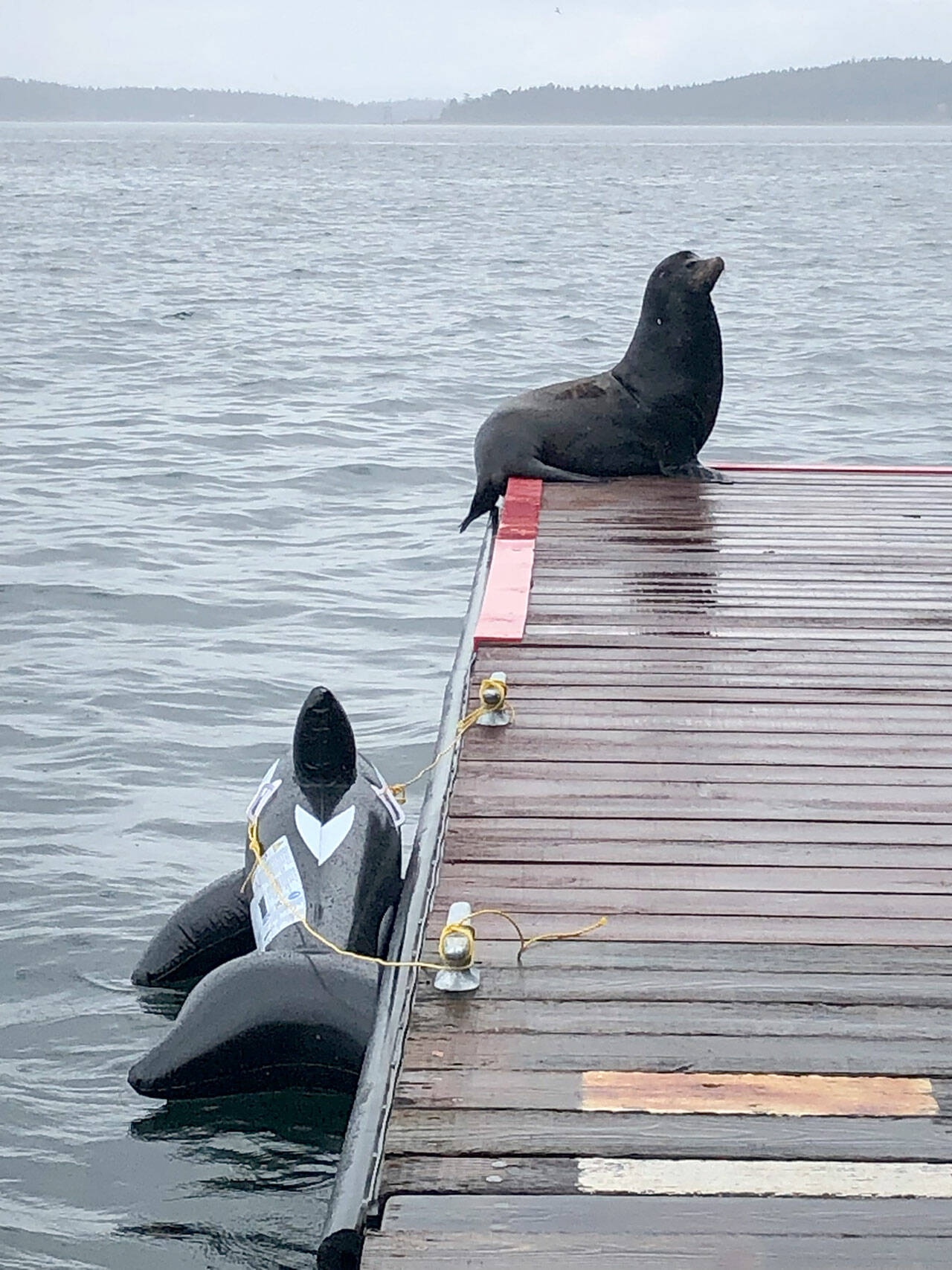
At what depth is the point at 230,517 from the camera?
13.5 meters

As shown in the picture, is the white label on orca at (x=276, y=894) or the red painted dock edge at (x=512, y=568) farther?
the red painted dock edge at (x=512, y=568)

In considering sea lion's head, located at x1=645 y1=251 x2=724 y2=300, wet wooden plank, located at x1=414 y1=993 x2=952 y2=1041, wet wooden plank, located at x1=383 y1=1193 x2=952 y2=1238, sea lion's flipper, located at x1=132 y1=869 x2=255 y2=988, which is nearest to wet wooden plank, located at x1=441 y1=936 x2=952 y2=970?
wet wooden plank, located at x1=414 y1=993 x2=952 y2=1041

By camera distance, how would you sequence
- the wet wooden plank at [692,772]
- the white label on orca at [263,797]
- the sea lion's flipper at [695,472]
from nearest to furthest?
1. the wet wooden plank at [692,772]
2. the white label on orca at [263,797]
3. the sea lion's flipper at [695,472]

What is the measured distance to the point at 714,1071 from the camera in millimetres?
3598

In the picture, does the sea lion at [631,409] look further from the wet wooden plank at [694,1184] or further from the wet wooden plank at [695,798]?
the wet wooden plank at [694,1184]

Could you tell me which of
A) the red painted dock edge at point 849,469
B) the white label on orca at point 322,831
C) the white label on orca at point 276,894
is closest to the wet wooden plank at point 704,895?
the white label on orca at point 322,831

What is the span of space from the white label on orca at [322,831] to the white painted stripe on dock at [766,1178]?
2.11 m

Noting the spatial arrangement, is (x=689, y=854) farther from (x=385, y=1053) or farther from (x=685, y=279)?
(x=685, y=279)

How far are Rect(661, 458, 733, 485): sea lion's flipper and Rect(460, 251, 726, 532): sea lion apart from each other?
2cm

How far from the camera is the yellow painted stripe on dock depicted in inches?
136

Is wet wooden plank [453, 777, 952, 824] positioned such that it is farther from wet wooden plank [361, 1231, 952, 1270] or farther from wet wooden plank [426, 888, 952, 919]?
wet wooden plank [361, 1231, 952, 1270]

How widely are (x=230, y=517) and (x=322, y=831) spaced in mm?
8399

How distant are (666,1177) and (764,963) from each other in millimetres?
844

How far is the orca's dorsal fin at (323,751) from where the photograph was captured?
5527mm
